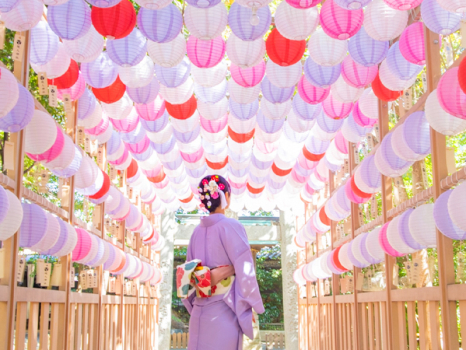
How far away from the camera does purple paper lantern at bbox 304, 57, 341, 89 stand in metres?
4.31

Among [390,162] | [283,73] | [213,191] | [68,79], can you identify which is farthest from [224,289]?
[68,79]

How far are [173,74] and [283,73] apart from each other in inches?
37.9

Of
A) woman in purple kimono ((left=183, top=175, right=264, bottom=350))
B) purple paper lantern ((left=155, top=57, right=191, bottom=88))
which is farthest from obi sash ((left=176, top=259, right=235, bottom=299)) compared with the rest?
purple paper lantern ((left=155, top=57, right=191, bottom=88))

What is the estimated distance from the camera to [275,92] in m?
4.86

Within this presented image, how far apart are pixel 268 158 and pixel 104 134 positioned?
2.22 m

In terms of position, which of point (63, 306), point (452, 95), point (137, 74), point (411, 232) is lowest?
point (63, 306)

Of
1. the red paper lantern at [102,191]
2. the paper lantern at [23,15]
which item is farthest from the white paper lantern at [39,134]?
the red paper lantern at [102,191]

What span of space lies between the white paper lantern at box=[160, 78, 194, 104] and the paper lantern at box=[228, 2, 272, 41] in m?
1.23

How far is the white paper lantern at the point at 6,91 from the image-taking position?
9.29 ft

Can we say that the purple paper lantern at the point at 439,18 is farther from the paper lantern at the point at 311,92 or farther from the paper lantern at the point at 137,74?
the paper lantern at the point at 137,74

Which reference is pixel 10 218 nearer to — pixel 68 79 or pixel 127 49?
pixel 127 49

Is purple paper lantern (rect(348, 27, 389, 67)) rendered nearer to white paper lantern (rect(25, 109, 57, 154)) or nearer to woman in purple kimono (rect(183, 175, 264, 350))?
woman in purple kimono (rect(183, 175, 264, 350))

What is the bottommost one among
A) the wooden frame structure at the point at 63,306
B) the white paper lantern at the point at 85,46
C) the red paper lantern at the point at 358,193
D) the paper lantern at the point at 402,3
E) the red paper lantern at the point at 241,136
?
the wooden frame structure at the point at 63,306

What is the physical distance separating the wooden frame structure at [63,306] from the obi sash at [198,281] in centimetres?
113
